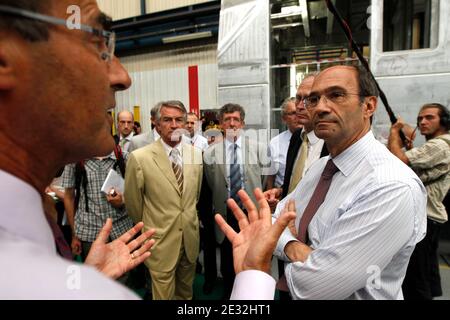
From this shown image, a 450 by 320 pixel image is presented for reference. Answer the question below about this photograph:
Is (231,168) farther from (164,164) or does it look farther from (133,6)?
(133,6)

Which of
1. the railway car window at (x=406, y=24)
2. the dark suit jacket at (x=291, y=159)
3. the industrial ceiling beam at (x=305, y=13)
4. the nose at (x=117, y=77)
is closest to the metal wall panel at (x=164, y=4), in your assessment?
the industrial ceiling beam at (x=305, y=13)

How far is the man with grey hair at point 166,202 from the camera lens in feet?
8.32

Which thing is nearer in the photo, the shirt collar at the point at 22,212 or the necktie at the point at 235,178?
the shirt collar at the point at 22,212

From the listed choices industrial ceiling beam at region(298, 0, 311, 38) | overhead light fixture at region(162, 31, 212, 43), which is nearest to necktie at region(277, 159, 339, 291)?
industrial ceiling beam at region(298, 0, 311, 38)

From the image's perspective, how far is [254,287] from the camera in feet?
2.56

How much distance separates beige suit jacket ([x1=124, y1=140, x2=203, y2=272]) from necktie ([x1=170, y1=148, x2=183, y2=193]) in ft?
0.15

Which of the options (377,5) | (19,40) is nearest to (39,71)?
(19,40)

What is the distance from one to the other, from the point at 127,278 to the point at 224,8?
352 cm

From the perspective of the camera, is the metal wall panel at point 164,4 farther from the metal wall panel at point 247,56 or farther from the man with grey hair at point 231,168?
the man with grey hair at point 231,168

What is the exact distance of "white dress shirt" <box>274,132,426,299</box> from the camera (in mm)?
1129

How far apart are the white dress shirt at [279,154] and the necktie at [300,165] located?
59 centimetres

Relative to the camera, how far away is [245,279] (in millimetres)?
809

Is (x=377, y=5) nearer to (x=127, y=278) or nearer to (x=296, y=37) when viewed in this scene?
(x=296, y=37)

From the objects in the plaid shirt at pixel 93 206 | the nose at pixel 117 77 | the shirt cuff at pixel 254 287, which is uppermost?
the nose at pixel 117 77
